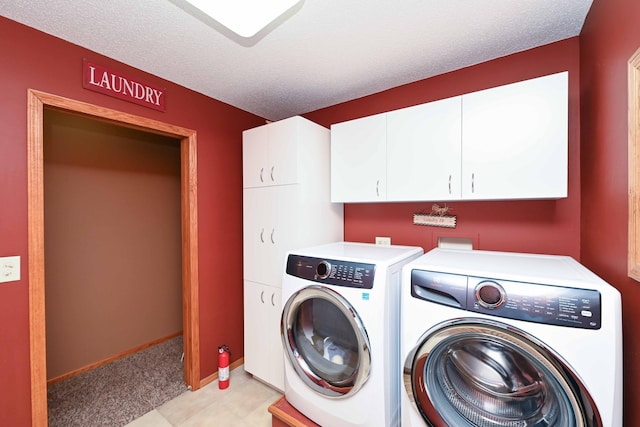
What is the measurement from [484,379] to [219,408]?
1782 mm

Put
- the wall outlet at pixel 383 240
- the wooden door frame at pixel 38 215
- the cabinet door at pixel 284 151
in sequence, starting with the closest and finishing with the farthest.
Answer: the wooden door frame at pixel 38 215
the cabinet door at pixel 284 151
the wall outlet at pixel 383 240

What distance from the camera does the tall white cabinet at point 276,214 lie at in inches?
77.8

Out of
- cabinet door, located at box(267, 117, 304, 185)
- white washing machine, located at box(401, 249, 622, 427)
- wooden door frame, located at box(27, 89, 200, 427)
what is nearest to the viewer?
white washing machine, located at box(401, 249, 622, 427)

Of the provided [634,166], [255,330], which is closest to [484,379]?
[634,166]

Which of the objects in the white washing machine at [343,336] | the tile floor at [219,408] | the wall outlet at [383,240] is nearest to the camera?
the white washing machine at [343,336]

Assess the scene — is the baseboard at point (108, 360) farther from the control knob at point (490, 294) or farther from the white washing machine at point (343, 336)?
the control knob at point (490, 294)

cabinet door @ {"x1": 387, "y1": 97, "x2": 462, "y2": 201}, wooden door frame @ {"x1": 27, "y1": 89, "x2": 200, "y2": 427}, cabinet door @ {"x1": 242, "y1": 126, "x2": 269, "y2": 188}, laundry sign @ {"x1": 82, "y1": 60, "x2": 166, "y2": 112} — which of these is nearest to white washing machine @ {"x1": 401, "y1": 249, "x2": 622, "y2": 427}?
cabinet door @ {"x1": 387, "y1": 97, "x2": 462, "y2": 201}

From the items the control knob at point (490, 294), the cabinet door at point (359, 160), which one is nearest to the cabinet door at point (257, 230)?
the cabinet door at point (359, 160)

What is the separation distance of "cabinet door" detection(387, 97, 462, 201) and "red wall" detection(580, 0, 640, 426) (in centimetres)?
58

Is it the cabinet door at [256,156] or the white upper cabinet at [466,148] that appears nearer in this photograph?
the white upper cabinet at [466,148]

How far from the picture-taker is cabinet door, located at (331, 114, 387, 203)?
1862 millimetres

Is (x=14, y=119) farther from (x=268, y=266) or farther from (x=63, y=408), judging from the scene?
(x=63, y=408)

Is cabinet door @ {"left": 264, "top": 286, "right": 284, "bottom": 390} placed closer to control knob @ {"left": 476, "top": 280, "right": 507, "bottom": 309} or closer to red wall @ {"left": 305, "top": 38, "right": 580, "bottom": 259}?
red wall @ {"left": 305, "top": 38, "right": 580, "bottom": 259}

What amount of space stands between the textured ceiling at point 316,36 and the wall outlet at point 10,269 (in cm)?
124
